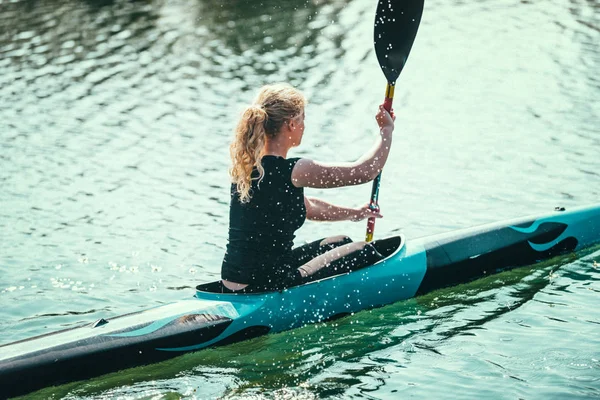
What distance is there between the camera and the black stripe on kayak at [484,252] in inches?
245

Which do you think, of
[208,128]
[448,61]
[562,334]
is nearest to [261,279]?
[562,334]

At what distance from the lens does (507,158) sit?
Result: 964 centimetres

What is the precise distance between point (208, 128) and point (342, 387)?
641 centimetres

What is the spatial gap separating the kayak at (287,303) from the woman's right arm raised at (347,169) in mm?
651

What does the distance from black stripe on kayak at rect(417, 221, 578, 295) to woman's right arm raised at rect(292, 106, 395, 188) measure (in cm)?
98

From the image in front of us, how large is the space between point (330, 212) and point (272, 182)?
77cm

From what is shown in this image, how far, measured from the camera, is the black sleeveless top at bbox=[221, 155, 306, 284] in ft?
17.3

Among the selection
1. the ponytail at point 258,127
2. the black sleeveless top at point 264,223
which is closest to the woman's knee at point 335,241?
the black sleeveless top at point 264,223

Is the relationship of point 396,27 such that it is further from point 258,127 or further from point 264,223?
point 264,223

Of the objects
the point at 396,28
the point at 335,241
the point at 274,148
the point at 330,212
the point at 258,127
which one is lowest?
the point at 335,241

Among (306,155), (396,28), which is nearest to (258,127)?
(396,28)

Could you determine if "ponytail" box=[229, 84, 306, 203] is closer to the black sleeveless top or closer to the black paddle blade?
the black sleeveless top

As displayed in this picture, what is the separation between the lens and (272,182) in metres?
5.26

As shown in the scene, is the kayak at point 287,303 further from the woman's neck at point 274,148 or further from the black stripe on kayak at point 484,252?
the woman's neck at point 274,148
